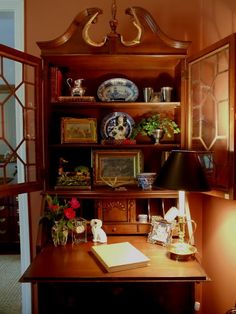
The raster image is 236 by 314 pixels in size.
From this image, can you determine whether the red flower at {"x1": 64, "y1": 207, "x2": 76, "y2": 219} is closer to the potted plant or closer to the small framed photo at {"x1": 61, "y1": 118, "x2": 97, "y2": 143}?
the small framed photo at {"x1": 61, "y1": 118, "x2": 97, "y2": 143}

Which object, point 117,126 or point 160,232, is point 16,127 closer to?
point 117,126

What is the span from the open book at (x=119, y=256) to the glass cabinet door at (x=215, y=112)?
1.79ft

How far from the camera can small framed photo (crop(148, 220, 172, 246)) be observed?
1652 millimetres

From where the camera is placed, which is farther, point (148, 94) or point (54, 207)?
point (148, 94)

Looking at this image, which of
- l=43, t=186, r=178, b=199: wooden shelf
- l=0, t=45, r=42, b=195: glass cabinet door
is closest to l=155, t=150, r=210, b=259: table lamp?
l=43, t=186, r=178, b=199: wooden shelf

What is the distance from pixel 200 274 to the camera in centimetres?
135

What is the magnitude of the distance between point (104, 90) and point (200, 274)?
1.24 metres

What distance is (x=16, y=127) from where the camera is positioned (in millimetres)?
1847

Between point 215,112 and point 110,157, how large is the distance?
71cm

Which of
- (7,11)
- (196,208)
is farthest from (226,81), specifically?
(7,11)

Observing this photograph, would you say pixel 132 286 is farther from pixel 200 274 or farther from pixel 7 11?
pixel 7 11

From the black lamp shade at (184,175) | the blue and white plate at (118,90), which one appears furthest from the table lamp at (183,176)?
the blue and white plate at (118,90)

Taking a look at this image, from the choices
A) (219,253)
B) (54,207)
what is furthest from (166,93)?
(219,253)

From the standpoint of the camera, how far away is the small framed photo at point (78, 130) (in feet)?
6.00
